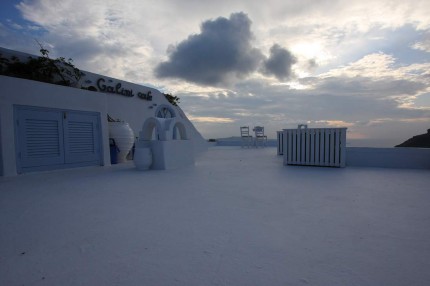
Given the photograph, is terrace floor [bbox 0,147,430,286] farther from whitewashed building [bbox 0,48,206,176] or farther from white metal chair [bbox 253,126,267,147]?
white metal chair [bbox 253,126,267,147]

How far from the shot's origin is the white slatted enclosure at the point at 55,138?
5.78 metres

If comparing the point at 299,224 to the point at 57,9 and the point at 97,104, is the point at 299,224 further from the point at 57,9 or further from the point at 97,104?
the point at 57,9

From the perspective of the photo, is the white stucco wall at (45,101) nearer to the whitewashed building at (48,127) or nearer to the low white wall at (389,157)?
the whitewashed building at (48,127)

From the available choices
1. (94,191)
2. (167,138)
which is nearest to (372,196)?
(94,191)

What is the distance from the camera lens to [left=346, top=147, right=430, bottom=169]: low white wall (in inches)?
231

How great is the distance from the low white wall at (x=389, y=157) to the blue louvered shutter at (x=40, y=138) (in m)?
8.19

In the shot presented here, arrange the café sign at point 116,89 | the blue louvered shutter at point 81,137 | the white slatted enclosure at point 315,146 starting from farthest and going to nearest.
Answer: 1. the café sign at point 116,89
2. the blue louvered shutter at point 81,137
3. the white slatted enclosure at point 315,146

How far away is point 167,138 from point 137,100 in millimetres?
5982

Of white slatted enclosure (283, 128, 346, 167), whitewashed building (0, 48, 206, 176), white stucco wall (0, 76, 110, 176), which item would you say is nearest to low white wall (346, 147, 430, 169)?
white slatted enclosure (283, 128, 346, 167)

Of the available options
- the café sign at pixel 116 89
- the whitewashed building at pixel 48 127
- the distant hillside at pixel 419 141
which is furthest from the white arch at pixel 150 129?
the distant hillside at pixel 419 141

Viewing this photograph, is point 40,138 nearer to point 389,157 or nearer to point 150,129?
point 150,129

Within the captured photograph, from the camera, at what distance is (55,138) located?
6375mm

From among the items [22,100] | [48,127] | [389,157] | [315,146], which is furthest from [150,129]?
[389,157]

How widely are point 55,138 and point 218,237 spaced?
20.8 feet
